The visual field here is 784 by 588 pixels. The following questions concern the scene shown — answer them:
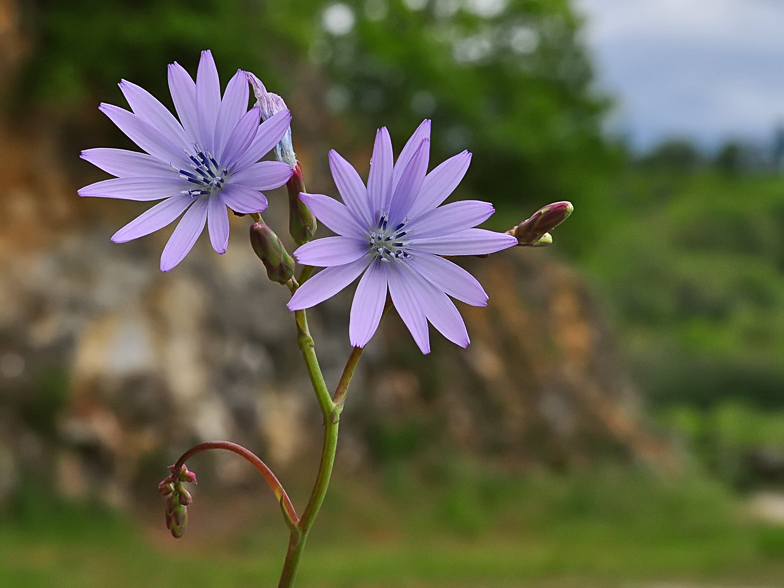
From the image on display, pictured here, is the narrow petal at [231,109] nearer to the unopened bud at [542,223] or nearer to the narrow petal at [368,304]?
the narrow petal at [368,304]

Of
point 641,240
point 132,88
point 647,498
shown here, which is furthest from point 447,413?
point 641,240

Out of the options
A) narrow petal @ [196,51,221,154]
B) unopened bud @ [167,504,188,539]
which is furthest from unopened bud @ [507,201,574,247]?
unopened bud @ [167,504,188,539]

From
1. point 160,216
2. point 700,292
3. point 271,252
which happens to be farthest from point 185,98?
point 700,292

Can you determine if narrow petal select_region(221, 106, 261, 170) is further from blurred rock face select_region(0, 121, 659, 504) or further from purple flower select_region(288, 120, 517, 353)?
blurred rock face select_region(0, 121, 659, 504)

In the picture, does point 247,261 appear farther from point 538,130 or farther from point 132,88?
point 132,88

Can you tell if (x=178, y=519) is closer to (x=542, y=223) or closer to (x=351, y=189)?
(x=351, y=189)

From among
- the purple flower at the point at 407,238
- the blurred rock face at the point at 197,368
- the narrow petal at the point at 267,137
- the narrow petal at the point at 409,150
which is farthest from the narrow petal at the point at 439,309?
the blurred rock face at the point at 197,368

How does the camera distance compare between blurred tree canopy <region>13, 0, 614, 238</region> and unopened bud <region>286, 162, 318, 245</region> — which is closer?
unopened bud <region>286, 162, 318, 245</region>
